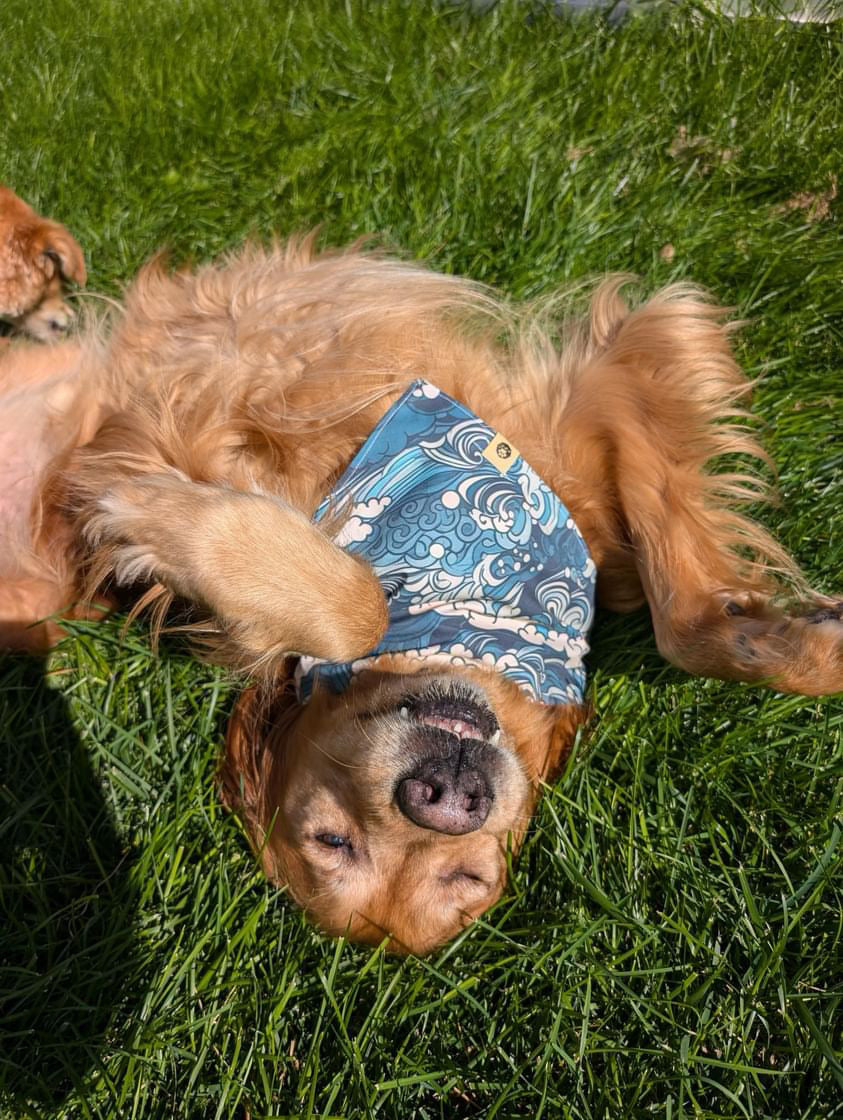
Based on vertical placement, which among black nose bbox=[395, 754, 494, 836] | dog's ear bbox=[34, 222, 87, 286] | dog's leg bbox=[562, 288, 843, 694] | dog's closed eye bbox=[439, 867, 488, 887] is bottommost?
dog's closed eye bbox=[439, 867, 488, 887]

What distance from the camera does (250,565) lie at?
7.14ft

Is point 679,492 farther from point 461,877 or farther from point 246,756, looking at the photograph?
point 246,756

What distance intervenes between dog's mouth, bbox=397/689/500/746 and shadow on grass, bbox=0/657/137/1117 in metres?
1.20

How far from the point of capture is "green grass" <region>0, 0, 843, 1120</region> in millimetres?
2520

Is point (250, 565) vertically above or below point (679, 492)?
above

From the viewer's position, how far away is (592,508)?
9.60 ft

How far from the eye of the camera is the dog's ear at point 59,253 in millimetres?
3436

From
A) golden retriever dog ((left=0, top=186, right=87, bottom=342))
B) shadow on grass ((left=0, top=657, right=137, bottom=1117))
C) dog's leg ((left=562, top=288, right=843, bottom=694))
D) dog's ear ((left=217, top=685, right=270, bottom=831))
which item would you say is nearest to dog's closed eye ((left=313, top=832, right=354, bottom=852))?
dog's ear ((left=217, top=685, right=270, bottom=831))

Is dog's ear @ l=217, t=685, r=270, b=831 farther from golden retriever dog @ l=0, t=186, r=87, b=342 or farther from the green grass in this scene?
golden retriever dog @ l=0, t=186, r=87, b=342

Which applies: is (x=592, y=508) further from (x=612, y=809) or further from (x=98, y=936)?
(x=98, y=936)

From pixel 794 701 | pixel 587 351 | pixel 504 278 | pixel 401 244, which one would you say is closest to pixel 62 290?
pixel 401 244

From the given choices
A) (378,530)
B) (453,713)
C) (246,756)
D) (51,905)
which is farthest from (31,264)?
(453,713)

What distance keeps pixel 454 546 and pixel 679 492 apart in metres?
0.82

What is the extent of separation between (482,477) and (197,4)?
151 inches
